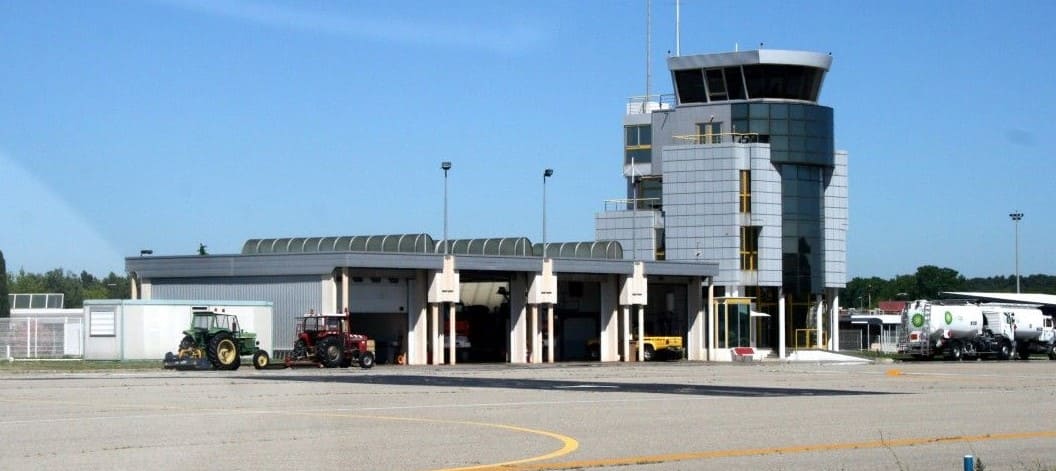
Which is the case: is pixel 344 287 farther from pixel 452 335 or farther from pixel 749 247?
pixel 749 247

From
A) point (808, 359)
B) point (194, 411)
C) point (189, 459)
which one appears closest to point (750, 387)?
point (194, 411)

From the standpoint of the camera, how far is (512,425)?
2727 cm

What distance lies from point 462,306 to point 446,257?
10.8 metres

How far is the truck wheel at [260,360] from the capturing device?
5747cm

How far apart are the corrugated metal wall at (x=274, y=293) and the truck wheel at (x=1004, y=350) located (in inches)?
1705

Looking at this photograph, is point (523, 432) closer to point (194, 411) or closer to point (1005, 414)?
point (194, 411)

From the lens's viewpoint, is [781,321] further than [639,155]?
No

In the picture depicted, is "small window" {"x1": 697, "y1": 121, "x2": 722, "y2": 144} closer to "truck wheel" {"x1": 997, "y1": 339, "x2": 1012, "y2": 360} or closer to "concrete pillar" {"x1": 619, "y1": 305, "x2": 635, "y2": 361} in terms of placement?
"concrete pillar" {"x1": 619, "y1": 305, "x2": 635, "y2": 361}

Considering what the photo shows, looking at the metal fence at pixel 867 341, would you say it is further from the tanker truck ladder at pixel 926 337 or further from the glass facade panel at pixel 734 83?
the tanker truck ladder at pixel 926 337

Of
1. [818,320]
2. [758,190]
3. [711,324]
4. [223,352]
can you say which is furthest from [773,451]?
[818,320]

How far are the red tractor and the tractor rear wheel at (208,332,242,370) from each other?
11.7ft

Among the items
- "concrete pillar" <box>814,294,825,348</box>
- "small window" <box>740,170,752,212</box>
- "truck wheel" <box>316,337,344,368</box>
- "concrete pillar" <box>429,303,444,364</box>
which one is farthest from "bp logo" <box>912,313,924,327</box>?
"truck wheel" <box>316,337,344,368</box>

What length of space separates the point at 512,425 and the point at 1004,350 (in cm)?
6535

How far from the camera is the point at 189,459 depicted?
2078cm
